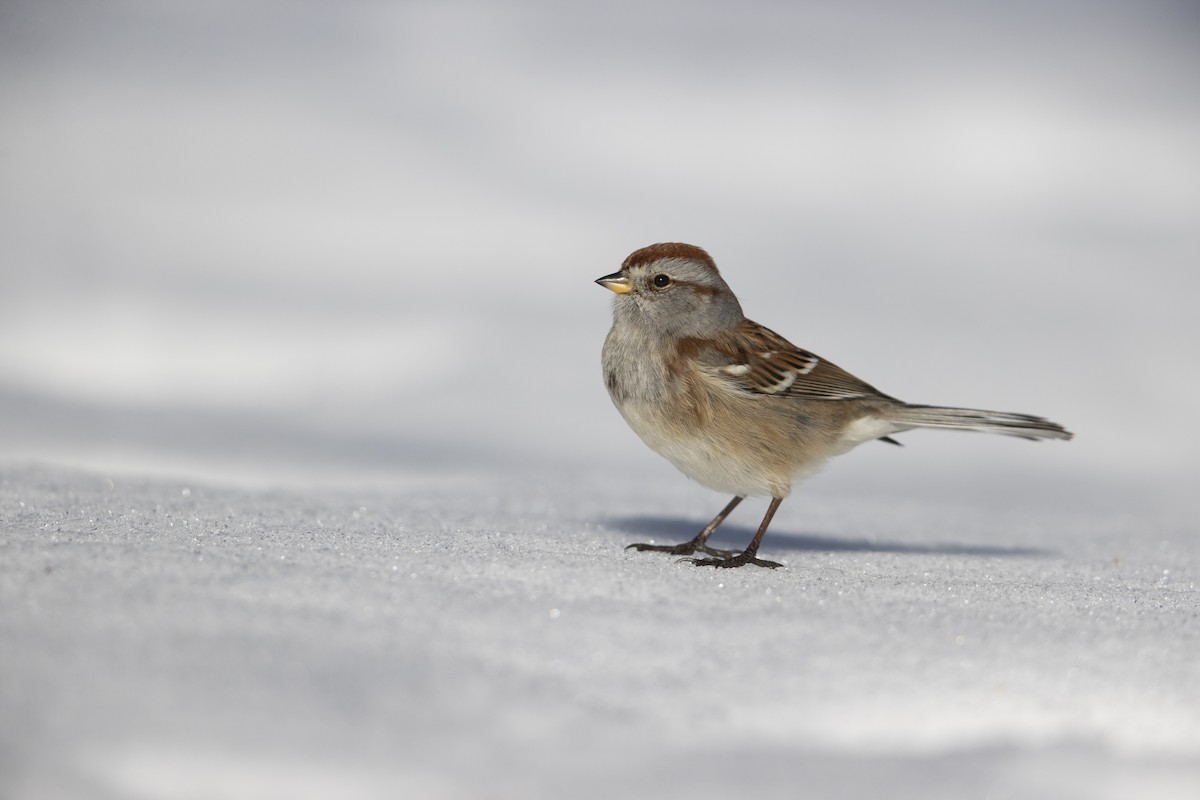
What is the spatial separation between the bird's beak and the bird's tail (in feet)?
4.25

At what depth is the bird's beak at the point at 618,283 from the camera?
5.09 m

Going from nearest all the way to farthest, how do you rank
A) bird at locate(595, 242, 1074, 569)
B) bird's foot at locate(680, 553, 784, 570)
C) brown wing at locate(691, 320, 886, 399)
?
bird's foot at locate(680, 553, 784, 570), bird at locate(595, 242, 1074, 569), brown wing at locate(691, 320, 886, 399)

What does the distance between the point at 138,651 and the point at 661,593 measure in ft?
5.44

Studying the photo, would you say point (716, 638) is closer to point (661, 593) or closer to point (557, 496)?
point (661, 593)

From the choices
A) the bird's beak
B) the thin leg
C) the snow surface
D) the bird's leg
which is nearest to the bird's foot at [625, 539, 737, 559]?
the thin leg

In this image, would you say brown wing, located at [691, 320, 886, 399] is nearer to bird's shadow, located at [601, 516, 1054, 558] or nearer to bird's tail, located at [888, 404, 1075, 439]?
bird's tail, located at [888, 404, 1075, 439]

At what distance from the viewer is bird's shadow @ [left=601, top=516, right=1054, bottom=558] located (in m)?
5.27

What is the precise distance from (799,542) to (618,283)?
60.3 inches

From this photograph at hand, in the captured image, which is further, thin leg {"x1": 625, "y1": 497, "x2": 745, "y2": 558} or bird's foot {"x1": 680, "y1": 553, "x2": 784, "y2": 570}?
thin leg {"x1": 625, "y1": 497, "x2": 745, "y2": 558}

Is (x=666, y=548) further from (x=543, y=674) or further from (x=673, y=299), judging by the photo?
(x=543, y=674)

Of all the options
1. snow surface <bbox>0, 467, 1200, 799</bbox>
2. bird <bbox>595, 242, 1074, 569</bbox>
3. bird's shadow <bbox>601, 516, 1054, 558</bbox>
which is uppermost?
bird <bbox>595, 242, 1074, 569</bbox>

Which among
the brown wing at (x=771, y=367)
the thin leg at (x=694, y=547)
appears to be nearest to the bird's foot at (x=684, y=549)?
the thin leg at (x=694, y=547)

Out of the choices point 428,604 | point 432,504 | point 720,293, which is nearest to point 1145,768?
point 428,604

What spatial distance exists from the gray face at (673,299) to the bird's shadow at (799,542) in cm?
98
